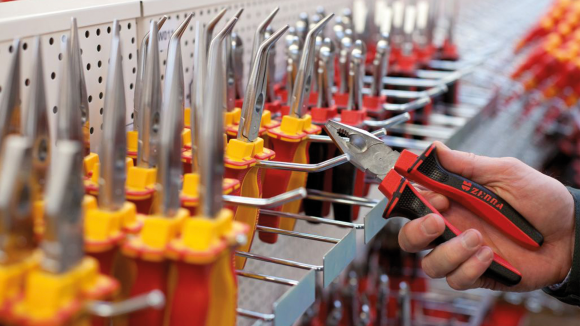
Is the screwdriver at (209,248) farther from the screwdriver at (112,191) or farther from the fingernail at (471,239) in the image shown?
the fingernail at (471,239)

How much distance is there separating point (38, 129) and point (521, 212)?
0.81 m

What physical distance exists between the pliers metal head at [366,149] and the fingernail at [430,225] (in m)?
0.09

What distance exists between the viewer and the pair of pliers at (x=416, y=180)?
902 millimetres

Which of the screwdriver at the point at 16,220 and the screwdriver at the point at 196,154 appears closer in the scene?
the screwdriver at the point at 16,220

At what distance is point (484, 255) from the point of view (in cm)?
90

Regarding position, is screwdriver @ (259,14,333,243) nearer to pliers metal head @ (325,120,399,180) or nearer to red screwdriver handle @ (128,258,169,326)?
pliers metal head @ (325,120,399,180)

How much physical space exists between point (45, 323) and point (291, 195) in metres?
0.27

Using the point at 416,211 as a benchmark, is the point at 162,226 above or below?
above

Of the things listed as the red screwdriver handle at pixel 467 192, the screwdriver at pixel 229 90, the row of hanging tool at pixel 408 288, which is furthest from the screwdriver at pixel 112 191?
the row of hanging tool at pixel 408 288

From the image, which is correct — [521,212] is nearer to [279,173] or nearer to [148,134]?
[279,173]

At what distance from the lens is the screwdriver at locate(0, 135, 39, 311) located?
1.53 ft

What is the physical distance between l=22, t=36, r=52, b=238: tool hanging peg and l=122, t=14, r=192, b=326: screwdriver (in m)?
0.09

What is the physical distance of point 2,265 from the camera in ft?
1.61

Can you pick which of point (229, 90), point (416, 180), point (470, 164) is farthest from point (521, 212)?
point (229, 90)
